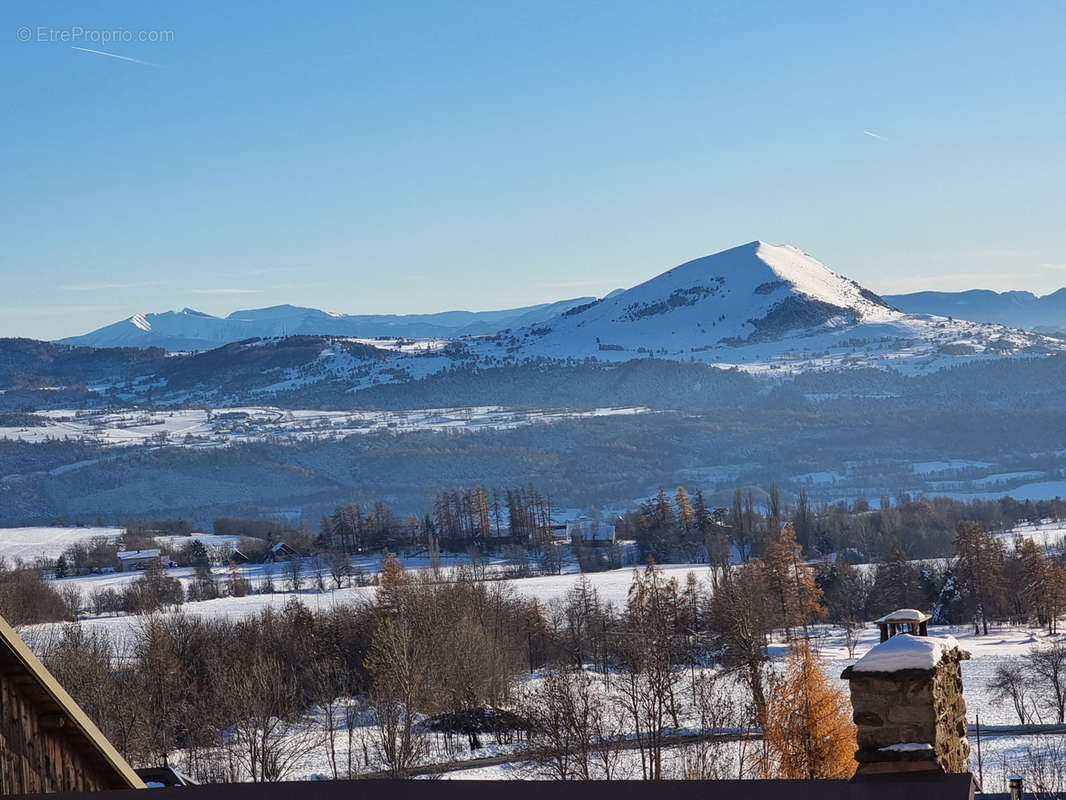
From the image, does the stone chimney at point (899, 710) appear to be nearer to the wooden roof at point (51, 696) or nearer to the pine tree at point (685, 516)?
the wooden roof at point (51, 696)

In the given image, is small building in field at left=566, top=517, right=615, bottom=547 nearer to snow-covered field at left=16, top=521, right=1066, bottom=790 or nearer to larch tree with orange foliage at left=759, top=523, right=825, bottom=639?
snow-covered field at left=16, top=521, right=1066, bottom=790

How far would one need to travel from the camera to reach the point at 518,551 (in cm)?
13400

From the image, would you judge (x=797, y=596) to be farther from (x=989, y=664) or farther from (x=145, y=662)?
(x=145, y=662)

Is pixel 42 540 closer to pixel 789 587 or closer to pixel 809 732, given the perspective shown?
pixel 789 587

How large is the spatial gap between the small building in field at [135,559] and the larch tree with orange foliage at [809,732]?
101179 mm

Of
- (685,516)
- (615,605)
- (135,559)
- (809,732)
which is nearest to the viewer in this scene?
(809,732)

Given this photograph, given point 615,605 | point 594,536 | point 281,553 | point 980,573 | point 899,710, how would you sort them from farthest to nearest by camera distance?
point 594,536, point 281,553, point 615,605, point 980,573, point 899,710

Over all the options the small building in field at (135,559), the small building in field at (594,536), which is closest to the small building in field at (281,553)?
the small building in field at (135,559)

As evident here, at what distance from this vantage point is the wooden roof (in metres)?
7.45

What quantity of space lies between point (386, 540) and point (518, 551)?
22.1 meters

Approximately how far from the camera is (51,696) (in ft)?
25.8

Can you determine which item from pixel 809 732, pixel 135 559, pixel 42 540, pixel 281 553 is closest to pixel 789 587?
pixel 809 732

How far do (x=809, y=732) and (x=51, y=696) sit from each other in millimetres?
32411

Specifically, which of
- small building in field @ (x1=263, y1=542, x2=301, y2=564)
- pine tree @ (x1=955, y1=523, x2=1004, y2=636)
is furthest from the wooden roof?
small building in field @ (x1=263, y1=542, x2=301, y2=564)
